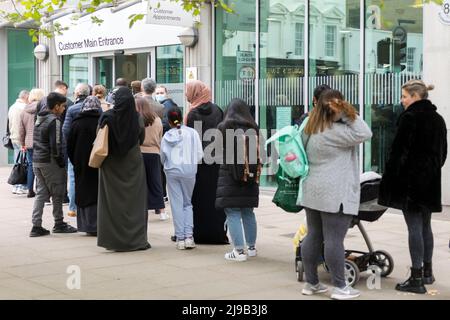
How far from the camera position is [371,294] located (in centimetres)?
670

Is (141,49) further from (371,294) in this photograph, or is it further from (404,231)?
(371,294)

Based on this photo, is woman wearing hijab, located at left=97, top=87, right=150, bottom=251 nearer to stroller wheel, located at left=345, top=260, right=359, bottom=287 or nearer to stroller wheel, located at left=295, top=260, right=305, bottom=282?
stroller wheel, located at left=295, top=260, right=305, bottom=282

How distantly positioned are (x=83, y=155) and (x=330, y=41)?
20.1ft

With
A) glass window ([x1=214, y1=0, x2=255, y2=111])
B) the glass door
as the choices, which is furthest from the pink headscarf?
the glass door

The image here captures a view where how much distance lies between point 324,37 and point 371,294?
821 centimetres

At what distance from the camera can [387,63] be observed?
1320 cm

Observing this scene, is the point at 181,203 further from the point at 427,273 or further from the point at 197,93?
the point at 427,273

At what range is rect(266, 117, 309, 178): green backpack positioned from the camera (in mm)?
6425

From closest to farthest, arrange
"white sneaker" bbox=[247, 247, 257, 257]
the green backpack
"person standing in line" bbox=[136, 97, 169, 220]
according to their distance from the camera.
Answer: the green backpack, "white sneaker" bbox=[247, 247, 257, 257], "person standing in line" bbox=[136, 97, 169, 220]

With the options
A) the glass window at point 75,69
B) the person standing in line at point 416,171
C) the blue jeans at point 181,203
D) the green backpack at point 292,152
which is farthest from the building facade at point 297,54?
the green backpack at point 292,152

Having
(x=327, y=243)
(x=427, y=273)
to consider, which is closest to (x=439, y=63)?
(x=427, y=273)

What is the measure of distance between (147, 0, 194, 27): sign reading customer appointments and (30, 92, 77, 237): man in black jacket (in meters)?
4.35

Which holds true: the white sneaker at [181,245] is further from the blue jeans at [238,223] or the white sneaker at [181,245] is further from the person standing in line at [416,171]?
the person standing in line at [416,171]

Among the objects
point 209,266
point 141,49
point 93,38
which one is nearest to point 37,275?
point 209,266
